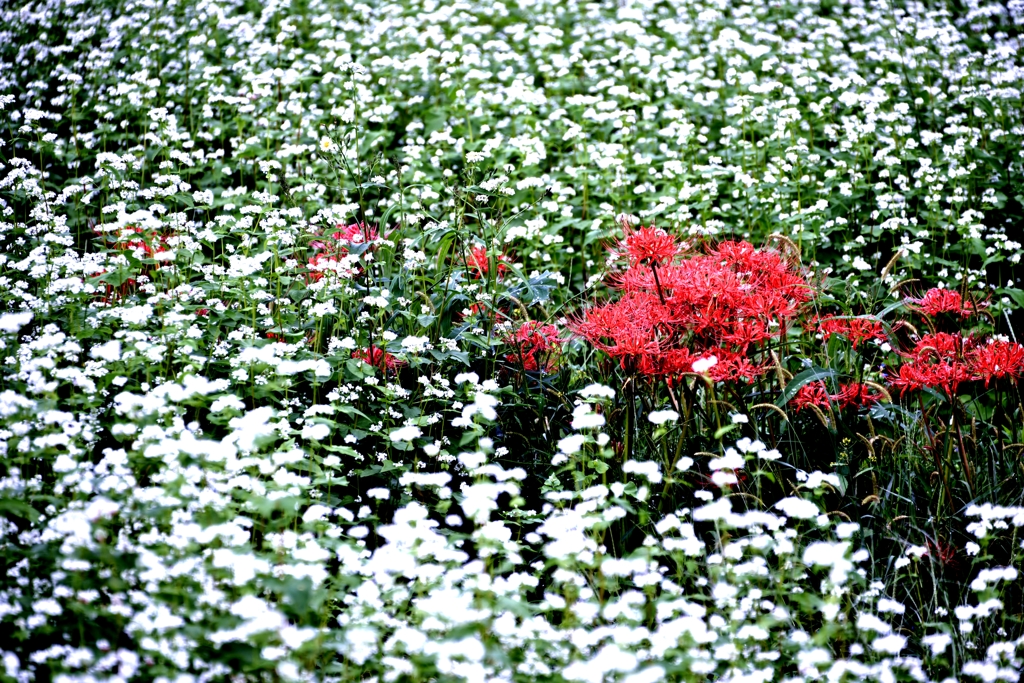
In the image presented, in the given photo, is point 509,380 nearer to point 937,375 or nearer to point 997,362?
point 937,375

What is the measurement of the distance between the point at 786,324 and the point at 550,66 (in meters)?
4.03

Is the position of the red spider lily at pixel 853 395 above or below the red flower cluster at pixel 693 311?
below

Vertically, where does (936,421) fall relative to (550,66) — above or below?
below

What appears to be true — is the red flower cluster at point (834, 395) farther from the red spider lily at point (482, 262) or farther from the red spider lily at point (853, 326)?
the red spider lily at point (482, 262)

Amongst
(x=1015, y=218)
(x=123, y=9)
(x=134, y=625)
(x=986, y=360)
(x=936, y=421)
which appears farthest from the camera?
(x=123, y=9)

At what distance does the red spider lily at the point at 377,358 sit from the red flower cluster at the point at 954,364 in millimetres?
1879

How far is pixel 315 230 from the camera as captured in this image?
4.11 m

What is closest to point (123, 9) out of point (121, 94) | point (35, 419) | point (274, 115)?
point (121, 94)

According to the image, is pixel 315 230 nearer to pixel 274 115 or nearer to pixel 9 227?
pixel 9 227

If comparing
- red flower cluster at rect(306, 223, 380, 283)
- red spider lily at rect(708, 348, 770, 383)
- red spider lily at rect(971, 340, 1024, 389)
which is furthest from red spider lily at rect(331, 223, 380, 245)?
red spider lily at rect(971, 340, 1024, 389)

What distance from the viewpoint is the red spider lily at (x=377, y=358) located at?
362cm

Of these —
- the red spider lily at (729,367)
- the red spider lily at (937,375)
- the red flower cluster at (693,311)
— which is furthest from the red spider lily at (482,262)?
the red spider lily at (937,375)

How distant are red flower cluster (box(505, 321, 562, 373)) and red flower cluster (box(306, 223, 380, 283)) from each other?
29.0 inches

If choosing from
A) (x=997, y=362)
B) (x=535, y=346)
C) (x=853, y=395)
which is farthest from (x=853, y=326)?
(x=535, y=346)
